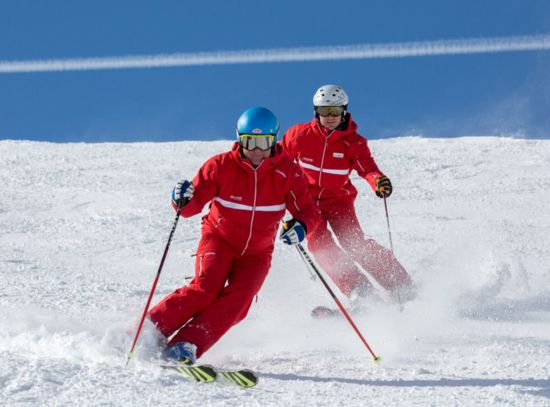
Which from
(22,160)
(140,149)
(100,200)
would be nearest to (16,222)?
(100,200)

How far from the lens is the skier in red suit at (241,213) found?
5.24 meters

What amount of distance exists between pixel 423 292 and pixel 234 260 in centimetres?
273

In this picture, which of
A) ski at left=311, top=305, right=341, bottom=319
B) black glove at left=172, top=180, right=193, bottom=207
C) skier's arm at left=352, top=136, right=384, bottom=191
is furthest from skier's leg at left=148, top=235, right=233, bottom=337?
skier's arm at left=352, top=136, right=384, bottom=191

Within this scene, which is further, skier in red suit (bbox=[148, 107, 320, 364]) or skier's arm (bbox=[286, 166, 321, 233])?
skier's arm (bbox=[286, 166, 321, 233])

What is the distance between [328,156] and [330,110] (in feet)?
1.50

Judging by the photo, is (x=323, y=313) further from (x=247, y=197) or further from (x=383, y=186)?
(x=247, y=197)

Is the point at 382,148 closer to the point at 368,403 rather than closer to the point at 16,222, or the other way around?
the point at 16,222

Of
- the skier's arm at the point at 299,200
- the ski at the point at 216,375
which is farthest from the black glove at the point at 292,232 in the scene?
the ski at the point at 216,375

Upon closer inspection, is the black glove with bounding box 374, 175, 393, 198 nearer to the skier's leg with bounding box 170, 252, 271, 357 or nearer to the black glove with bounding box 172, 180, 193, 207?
the skier's leg with bounding box 170, 252, 271, 357

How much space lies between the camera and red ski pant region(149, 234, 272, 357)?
5055 millimetres

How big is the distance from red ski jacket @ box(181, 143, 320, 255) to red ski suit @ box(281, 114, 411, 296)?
183 cm

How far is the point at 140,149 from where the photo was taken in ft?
60.4

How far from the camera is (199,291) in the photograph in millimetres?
5219

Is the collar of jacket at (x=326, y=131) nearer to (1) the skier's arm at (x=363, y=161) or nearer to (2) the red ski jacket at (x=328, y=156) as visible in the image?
(2) the red ski jacket at (x=328, y=156)
